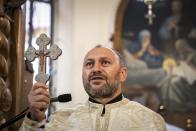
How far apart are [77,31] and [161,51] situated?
1592 millimetres

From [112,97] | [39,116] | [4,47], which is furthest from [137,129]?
[4,47]

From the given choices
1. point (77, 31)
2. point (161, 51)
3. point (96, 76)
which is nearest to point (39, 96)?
point (96, 76)

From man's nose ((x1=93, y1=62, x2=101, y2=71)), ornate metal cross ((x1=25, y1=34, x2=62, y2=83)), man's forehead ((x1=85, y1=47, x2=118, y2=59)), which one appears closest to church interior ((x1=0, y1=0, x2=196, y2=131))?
man's forehead ((x1=85, y1=47, x2=118, y2=59))

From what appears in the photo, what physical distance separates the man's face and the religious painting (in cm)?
543

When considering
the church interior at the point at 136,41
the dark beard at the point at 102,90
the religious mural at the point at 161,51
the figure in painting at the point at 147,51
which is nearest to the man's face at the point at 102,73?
the dark beard at the point at 102,90

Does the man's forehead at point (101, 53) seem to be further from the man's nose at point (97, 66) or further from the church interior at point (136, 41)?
the church interior at point (136, 41)

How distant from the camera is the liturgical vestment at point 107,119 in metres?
2.53

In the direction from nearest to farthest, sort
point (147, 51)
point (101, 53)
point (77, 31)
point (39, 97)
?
1. point (39, 97)
2. point (101, 53)
3. point (77, 31)
4. point (147, 51)

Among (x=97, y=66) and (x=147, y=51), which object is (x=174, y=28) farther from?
(x=97, y=66)

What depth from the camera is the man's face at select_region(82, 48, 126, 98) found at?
254 centimetres

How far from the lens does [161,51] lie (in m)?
8.36

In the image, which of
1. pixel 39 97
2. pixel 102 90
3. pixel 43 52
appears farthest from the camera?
pixel 102 90

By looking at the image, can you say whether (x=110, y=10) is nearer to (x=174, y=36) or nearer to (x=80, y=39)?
(x=80, y=39)

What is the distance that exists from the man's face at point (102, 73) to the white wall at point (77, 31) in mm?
5444
